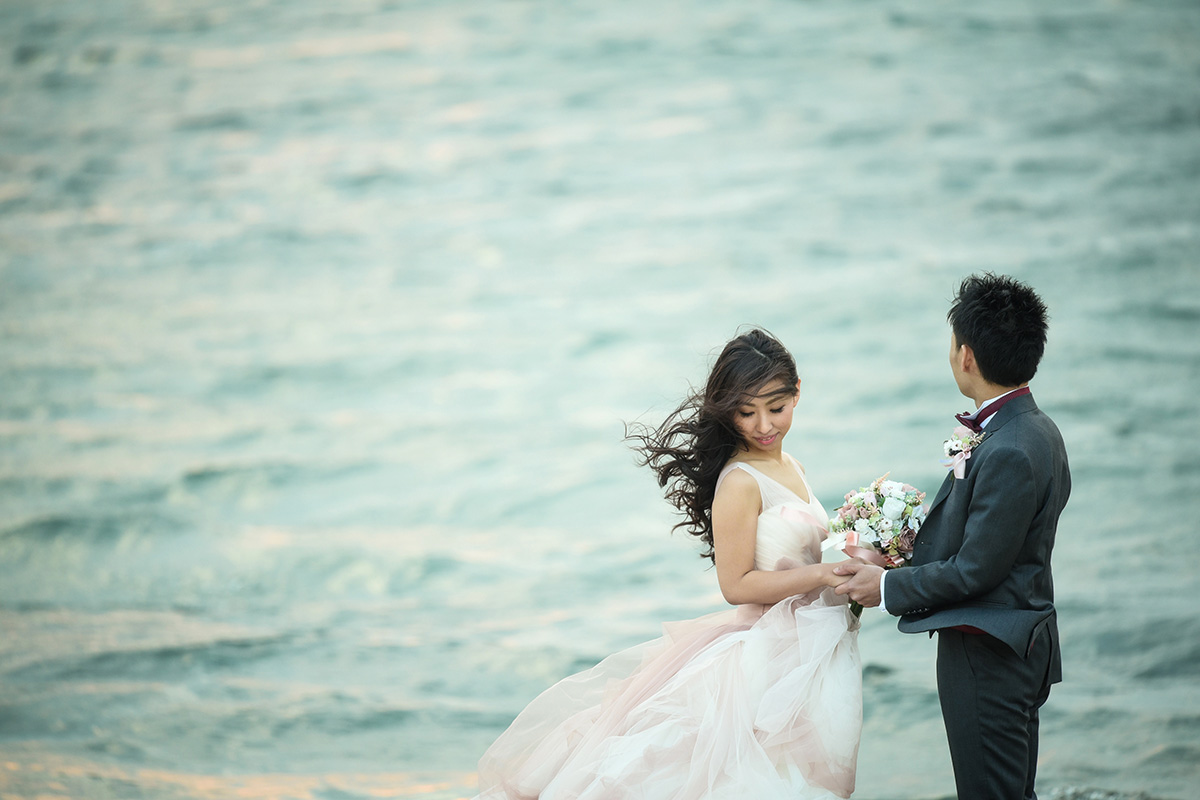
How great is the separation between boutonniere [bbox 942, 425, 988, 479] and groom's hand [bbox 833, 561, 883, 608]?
0.33 m

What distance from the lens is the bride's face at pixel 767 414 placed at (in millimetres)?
2840

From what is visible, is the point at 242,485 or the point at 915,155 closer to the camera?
the point at 242,485

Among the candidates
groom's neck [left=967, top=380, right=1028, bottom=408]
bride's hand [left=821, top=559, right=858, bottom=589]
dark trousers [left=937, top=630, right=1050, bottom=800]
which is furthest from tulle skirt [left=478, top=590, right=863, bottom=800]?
groom's neck [left=967, top=380, right=1028, bottom=408]

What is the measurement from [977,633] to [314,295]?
42.0 ft

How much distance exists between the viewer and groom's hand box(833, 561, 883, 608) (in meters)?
2.72

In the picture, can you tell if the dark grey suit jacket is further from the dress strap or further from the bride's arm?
the dress strap

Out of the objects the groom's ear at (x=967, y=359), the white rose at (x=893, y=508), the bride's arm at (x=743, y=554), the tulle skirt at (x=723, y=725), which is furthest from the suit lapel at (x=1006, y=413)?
the tulle skirt at (x=723, y=725)

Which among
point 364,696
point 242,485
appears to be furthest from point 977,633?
point 242,485

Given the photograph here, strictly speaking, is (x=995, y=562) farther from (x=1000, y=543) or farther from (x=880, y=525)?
(x=880, y=525)

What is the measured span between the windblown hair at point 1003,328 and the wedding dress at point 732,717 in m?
0.65

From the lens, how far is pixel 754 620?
291 centimetres

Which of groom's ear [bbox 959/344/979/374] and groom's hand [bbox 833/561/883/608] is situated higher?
groom's ear [bbox 959/344/979/374]

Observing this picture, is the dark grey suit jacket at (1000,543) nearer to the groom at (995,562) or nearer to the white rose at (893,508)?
the groom at (995,562)

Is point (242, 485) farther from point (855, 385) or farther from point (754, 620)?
point (754, 620)
